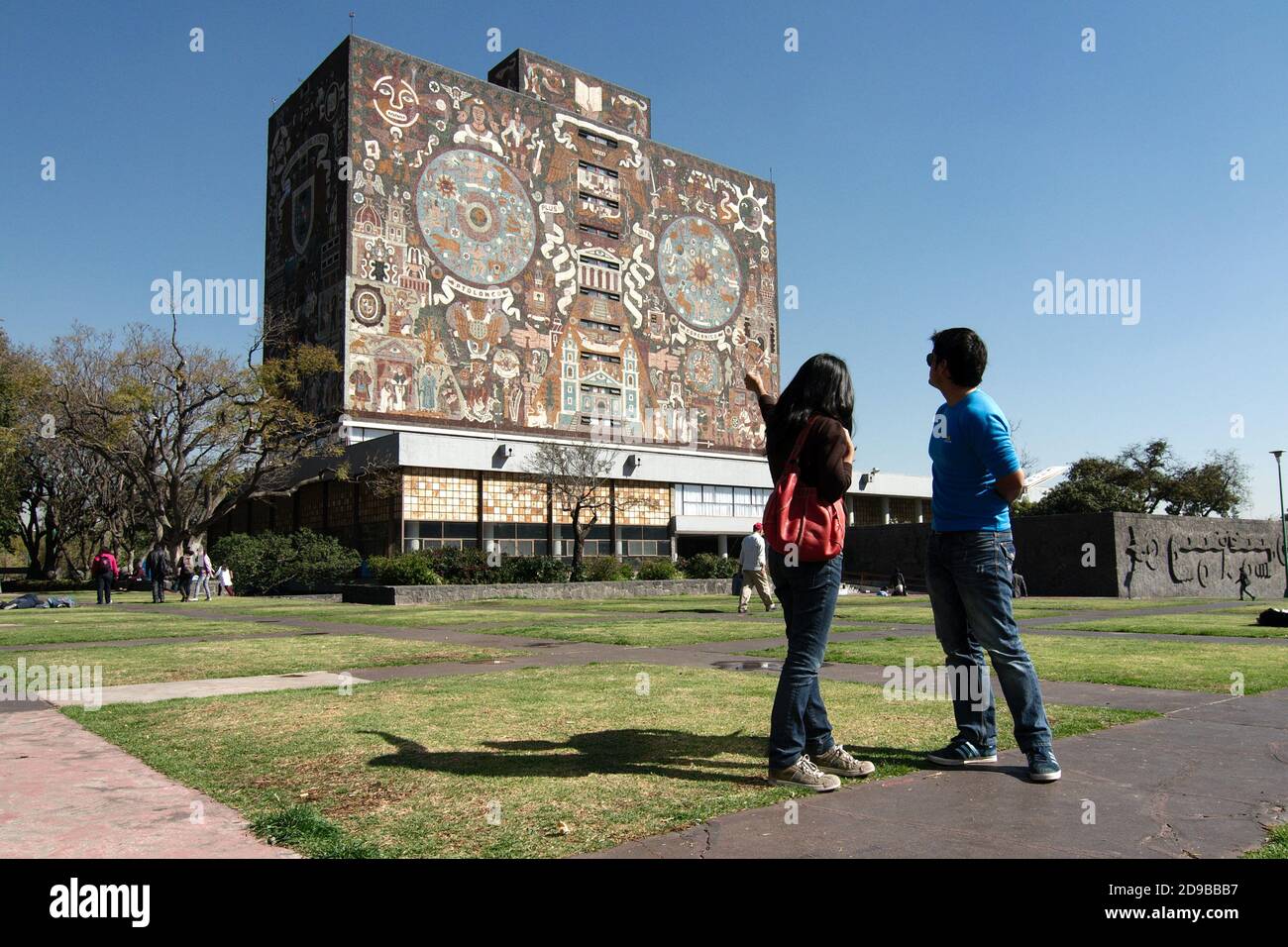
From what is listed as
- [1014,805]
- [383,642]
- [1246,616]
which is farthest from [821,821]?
[1246,616]

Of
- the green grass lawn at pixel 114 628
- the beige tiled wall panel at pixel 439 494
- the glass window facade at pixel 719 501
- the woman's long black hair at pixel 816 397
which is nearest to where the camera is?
the woman's long black hair at pixel 816 397

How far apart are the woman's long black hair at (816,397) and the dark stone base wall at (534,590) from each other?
22.6 meters

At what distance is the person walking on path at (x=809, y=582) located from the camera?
3957 mm

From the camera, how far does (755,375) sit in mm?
4672

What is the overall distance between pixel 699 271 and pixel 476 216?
692 inches

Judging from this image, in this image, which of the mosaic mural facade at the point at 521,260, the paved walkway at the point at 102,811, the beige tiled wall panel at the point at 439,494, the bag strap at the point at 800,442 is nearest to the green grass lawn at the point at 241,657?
the paved walkway at the point at 102,811

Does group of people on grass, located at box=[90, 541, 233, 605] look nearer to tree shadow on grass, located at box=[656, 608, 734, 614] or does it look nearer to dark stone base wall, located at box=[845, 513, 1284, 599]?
tree shadow on grass, located at box=[656, 608, 734, 614]

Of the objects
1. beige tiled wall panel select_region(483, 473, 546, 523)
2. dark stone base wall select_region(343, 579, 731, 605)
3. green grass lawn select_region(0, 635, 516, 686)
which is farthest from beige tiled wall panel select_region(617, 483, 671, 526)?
green grass lawn select_region(0, 635, 516, 686)

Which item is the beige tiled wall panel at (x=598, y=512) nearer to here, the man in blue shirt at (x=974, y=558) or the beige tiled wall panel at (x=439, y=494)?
the beige tiled wall panel at (x=439, y=494)

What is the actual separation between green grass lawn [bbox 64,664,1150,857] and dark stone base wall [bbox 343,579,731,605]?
19232 mm

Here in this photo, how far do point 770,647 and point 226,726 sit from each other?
630cm

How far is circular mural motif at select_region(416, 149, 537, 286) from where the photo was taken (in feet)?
153

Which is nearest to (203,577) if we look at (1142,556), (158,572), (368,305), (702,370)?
(158,572)

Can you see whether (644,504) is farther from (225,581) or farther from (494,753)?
(494,753)
